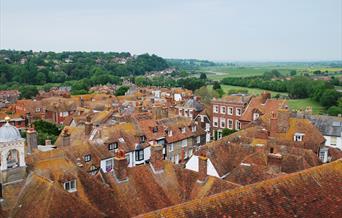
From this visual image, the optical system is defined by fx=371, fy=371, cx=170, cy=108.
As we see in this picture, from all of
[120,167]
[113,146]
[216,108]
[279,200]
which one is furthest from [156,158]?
[216,108]

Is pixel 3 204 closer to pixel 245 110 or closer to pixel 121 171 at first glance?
pixel 121 171

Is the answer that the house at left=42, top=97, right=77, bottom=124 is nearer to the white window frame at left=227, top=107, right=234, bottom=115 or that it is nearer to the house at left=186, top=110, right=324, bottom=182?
the white window frame at left=227, top=107, right=234, bottom=115

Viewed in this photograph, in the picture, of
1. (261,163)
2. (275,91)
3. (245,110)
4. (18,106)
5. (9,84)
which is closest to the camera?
(261,163)

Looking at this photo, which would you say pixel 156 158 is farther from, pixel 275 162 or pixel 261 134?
pixel 261 134

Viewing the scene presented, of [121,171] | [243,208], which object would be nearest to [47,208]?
[121,171]

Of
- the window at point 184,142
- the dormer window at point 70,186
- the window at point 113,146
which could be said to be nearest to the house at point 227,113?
the window at point 184,142

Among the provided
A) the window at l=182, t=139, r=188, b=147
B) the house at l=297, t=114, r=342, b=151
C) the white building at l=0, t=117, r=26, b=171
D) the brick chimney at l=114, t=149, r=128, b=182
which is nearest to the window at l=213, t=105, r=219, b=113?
the window at l=182, t=139, r=188, b=147
